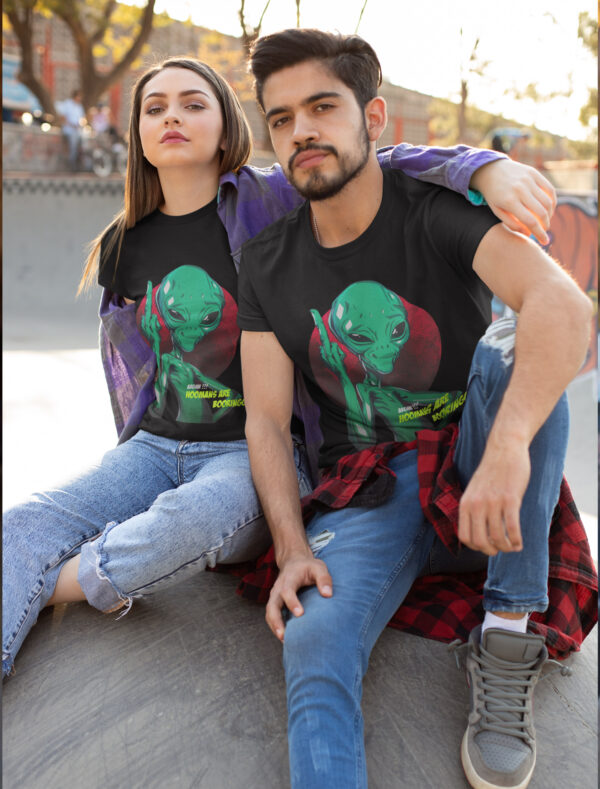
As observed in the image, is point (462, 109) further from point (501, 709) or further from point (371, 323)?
point (501, 709)

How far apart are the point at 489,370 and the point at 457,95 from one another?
87.2 feet

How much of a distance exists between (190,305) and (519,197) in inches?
50.3

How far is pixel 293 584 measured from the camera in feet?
6.52

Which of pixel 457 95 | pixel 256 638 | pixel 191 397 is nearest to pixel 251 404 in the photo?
pixel 191 397

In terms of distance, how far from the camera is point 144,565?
220cm

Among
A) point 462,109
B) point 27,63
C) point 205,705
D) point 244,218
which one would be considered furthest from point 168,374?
point 462,109

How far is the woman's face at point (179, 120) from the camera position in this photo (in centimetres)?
267

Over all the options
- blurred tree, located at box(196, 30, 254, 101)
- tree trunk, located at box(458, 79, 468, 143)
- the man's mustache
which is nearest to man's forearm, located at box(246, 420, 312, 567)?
the man's mustache

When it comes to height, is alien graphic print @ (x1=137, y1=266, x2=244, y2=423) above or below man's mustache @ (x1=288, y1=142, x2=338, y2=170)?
below

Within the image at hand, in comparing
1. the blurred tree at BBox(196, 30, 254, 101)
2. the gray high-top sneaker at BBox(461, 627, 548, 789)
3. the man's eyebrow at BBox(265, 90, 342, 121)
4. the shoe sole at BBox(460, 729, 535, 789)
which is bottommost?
the shoe sole at BBox(460, 729, 535, 789)

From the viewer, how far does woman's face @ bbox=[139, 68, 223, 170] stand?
2.67 metres

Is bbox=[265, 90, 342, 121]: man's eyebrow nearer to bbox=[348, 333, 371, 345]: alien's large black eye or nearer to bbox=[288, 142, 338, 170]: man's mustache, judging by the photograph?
bbox=[288, 142, 338, 170]: man's mustache

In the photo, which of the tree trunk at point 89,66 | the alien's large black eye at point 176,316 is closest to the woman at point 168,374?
the alien's large black eye at point 176,316

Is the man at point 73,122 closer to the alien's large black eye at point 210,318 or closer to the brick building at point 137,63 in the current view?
the brick building at point 137,63
